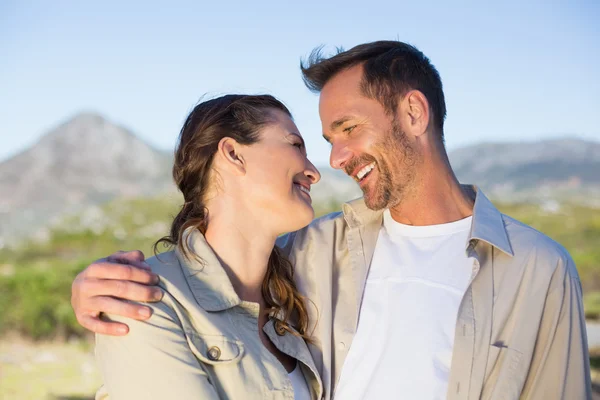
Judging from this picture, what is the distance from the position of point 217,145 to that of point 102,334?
750 millimetres

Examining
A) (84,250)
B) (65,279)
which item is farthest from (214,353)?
(84,250)

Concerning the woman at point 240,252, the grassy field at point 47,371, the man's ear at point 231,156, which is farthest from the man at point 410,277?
the grassy field at point 47,371

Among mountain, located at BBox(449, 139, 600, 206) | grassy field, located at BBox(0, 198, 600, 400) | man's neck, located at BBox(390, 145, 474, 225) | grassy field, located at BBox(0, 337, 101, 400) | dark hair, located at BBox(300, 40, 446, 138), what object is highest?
mountain, located at BBox(449, 139, 600, 206)

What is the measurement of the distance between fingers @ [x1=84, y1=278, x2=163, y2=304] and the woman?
0.18 ft

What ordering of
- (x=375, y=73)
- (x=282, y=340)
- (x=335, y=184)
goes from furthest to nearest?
1. (x=335, y=184)
2. (x=375, y=73)
3. (x=282, y=340)

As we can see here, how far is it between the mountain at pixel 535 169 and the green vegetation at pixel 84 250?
2.85ft

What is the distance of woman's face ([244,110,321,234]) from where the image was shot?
2076 mm

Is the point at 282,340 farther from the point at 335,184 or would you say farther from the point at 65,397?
the point at 335,184

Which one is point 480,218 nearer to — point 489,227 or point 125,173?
point 489,227

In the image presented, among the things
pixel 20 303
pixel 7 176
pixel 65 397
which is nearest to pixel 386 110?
pixel 65 397

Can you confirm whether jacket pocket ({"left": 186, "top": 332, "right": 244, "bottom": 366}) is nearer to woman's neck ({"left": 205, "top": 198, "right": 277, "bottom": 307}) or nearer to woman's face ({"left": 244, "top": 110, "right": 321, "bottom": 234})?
woman's neck ({"left": 205, "top": 198, "right": 277, "bottom": 307})

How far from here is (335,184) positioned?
31.8 feet

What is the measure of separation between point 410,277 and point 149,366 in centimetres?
104

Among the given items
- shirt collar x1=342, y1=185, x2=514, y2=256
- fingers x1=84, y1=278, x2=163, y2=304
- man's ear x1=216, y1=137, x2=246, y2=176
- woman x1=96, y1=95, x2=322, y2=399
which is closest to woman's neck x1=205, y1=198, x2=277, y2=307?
woman x1=96, y1=95, x2=322, y2=399
